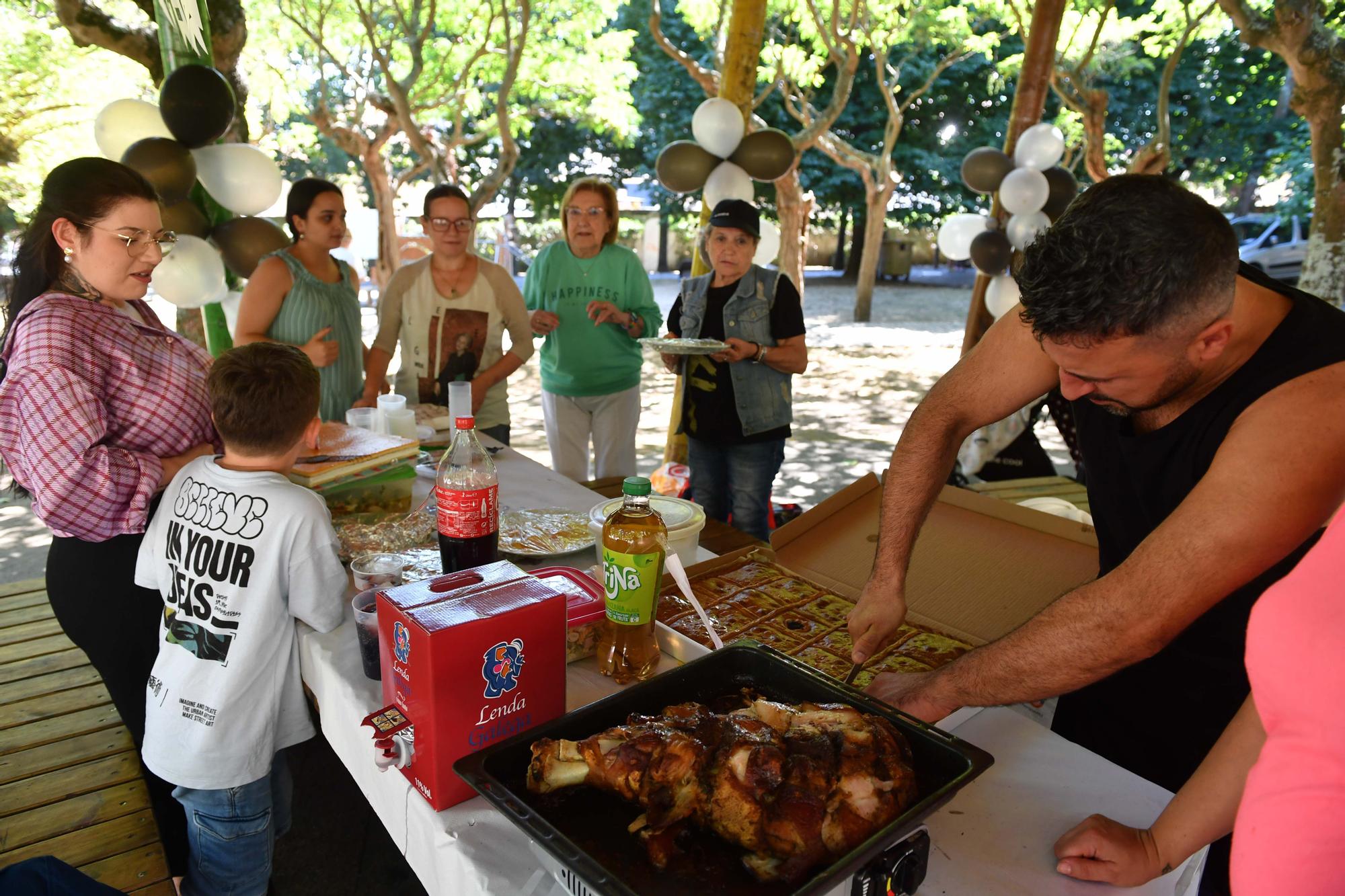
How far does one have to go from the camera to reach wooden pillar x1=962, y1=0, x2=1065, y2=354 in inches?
224

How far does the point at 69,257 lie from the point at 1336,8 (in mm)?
11404

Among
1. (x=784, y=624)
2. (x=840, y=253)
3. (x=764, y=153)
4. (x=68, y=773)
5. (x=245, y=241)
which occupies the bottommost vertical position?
(x=68, y=773)

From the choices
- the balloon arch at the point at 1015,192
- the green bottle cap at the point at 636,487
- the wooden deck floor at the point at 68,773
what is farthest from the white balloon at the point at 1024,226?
the wooden deck floor at the point at 68,773

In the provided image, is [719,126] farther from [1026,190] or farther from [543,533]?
[543,533]

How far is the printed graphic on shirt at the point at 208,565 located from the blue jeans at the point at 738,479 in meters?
2.40

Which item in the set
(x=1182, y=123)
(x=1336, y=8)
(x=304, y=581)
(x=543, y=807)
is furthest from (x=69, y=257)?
(x=1182, y=123)

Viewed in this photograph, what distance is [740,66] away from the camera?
5.45 metres

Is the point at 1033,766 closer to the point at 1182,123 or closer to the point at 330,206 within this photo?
the point at 330,206

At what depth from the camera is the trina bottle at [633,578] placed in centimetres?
143

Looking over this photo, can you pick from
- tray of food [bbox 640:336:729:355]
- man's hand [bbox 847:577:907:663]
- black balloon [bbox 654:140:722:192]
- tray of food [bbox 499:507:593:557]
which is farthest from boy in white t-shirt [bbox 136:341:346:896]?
black balloon [bbox 654:140:722:192]

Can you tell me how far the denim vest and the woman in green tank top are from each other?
1.68m

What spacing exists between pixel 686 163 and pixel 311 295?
8.83ft

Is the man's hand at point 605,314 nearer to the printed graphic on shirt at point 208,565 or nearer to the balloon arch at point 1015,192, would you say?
the printed graphic on shirt at point 208,565

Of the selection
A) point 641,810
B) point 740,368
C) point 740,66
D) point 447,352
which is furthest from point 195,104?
point 641,810
